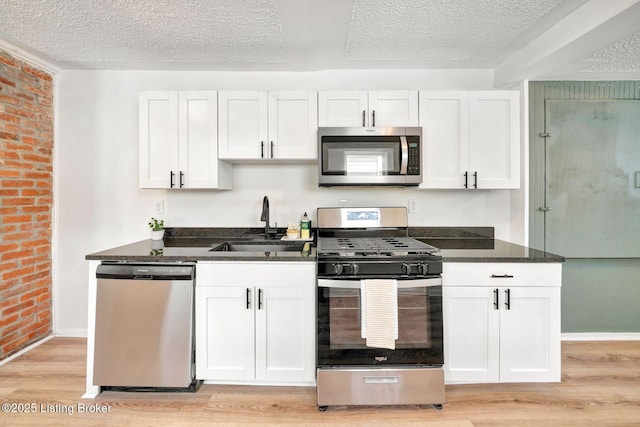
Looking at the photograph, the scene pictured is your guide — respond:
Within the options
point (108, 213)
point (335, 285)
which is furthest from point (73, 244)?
point (335, 285)

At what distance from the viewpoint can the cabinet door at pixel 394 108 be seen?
8.73ft

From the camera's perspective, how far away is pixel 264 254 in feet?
7.52

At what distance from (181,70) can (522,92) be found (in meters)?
2.96

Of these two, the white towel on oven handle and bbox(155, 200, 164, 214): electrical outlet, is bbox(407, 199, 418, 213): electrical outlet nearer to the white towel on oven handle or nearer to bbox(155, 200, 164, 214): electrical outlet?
the white towel on oven handle

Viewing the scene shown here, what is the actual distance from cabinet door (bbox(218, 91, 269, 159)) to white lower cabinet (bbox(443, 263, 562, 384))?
1658mm

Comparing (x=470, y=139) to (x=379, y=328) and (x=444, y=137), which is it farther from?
(x=379, y=328)

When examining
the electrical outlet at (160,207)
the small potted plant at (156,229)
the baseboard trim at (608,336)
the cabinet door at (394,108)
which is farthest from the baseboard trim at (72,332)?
the baseboard trim at (608,336)

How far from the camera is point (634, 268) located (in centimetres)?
302

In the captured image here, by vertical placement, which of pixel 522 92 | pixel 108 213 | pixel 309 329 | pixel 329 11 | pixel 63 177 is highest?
pixel 329 11

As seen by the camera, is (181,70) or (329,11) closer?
(329,11)

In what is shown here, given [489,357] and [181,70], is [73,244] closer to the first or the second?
[181,70]

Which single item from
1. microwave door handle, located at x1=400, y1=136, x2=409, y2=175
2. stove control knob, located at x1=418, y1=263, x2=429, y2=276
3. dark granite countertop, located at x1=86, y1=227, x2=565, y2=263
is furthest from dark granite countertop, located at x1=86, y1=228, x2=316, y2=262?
microwave door handle, located at x1=400, y1=136, x2=409, y2=175

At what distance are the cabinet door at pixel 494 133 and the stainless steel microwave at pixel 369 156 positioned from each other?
0.47 meters

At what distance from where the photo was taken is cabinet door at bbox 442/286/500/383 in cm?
221
